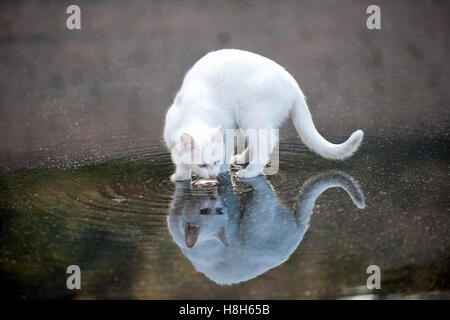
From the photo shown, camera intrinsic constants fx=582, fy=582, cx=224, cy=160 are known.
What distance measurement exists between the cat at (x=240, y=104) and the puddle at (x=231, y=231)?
24 centimetres

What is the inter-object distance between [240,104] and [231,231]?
3.69 ft

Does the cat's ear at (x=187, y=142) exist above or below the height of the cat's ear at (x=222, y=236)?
above

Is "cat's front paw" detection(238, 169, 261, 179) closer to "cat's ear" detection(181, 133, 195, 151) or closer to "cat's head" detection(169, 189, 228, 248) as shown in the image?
"cat's head" detection(169, 189, 228, 248)

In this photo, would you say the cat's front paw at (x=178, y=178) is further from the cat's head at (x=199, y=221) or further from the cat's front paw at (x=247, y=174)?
the cat's front paw at (x=247, y=174)

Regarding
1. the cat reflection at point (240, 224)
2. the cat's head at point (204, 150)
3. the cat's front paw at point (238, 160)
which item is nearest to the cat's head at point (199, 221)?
the cat reflection at point (240, 224)

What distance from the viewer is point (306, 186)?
439 cm

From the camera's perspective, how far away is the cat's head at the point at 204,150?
13.1 feet

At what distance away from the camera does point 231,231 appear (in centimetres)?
373

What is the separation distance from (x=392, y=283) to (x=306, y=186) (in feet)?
4.35

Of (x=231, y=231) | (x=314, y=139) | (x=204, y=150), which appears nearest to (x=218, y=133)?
(x=204, y=150)

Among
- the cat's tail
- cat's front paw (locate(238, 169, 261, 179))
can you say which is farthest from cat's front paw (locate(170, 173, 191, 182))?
the cat's tail

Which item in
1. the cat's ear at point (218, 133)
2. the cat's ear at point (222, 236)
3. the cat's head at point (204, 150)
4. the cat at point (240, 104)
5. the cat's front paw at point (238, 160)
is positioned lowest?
the cat's ear at point (222, 236)

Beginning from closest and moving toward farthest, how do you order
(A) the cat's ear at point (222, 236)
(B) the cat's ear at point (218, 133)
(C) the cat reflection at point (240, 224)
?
(C) the cat reflection at point (240, 224) < (A) the cat's ear at point (222, 236) < (B) the cat's ear at point (218, 133)

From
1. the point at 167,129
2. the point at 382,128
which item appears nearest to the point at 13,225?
the point at 167,129
